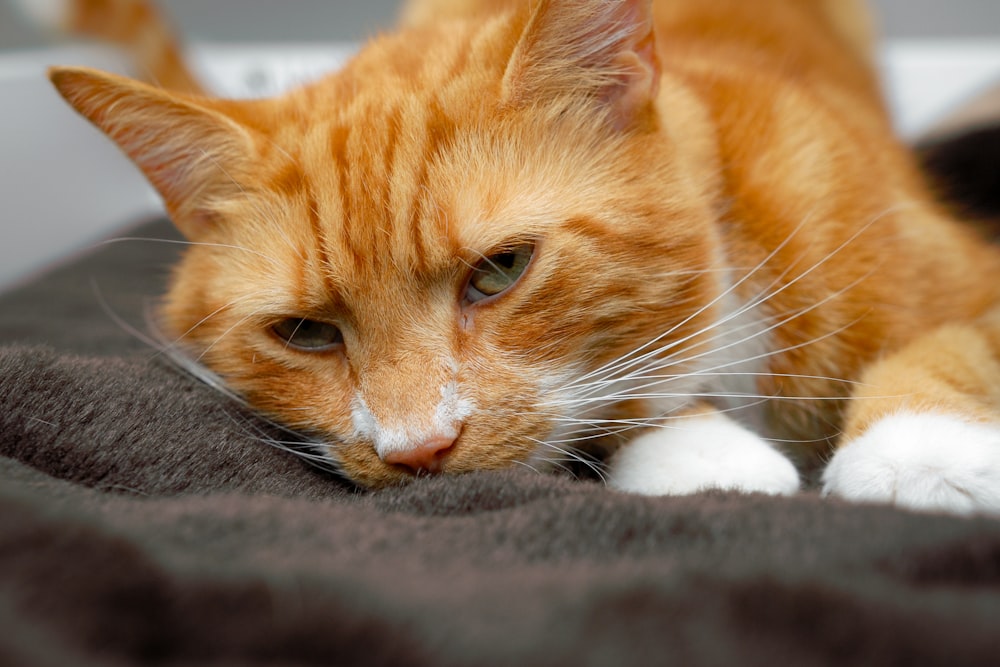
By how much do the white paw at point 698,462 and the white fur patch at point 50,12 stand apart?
2.11m

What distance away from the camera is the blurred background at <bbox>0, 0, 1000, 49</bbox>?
9.49 feet

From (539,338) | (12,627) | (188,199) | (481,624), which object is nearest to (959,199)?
(539,338)

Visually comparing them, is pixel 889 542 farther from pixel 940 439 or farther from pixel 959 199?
pixel 959 199

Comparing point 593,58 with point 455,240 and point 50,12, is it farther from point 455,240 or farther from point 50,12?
point 50,12

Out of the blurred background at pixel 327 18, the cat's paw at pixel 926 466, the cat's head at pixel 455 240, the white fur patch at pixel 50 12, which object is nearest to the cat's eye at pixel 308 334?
the cat's head at pixel 455 240

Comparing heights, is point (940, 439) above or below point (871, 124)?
below

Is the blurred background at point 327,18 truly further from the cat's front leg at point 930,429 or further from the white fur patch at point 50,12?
the cat's front leg at point 930,429

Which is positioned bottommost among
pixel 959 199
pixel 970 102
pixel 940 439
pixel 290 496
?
pixel 290 496

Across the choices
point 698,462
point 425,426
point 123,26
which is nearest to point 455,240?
point 425,426

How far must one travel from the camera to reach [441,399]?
0.93m

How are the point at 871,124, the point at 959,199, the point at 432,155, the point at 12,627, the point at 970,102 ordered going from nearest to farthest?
1. the point at 12,627
2. the point at 432,155
3. the point at 871,124
4. the point at 959,199
5. the point at 970,102

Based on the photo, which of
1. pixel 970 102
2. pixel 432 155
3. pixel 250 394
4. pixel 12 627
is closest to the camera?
pixel 12 627

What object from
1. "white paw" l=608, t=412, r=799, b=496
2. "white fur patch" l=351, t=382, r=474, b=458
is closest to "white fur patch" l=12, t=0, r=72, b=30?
"white fur patch" l=351, t=382, r=474, b=458

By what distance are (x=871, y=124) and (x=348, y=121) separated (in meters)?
1.17
